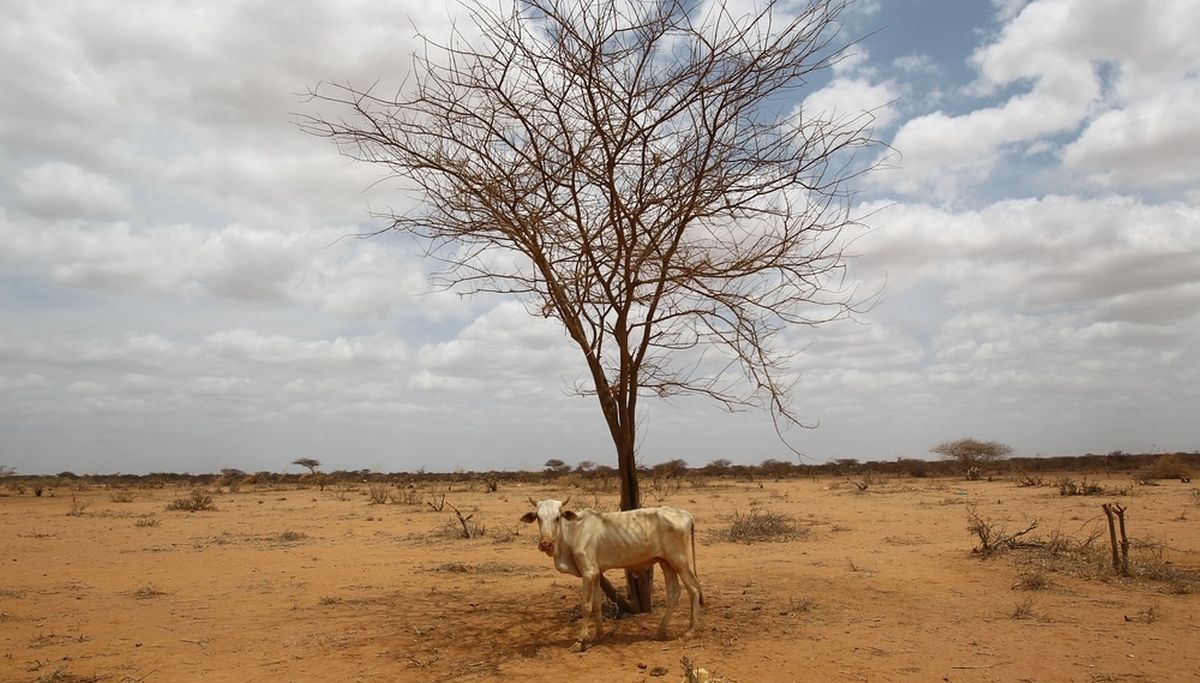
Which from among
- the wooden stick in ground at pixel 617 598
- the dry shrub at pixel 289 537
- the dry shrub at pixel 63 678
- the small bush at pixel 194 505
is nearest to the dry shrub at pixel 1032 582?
the wooden stick in ground at pixel 617 598

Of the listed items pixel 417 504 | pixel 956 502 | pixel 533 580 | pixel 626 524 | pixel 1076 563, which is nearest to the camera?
pixel 626 524

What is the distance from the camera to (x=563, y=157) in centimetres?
900

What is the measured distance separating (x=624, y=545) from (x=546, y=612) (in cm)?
209

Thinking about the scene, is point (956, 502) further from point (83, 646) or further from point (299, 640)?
point (83, 646)

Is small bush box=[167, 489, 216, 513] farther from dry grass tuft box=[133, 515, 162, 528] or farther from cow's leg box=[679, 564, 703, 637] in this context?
cow's leg box=[679, 564, 703, 637]

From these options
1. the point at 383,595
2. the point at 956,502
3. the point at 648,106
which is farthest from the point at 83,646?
the point at 956,502

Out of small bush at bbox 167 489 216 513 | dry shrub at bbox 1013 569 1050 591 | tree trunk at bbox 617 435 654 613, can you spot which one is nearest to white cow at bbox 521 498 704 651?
tree trunk at bbox 617 435 654 613

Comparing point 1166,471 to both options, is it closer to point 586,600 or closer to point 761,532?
point 761,532

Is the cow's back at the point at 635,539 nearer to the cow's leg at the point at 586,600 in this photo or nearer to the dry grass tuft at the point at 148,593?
the cow's leg at the point at 586,600

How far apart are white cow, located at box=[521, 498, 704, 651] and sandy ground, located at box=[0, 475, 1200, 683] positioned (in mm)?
473

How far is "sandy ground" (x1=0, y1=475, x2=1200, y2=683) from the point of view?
22.1 ft

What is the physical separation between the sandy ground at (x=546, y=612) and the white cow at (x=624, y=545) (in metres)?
0.47

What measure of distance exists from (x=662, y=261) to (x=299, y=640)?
5591 mm

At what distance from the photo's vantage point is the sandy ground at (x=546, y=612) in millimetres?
6723
